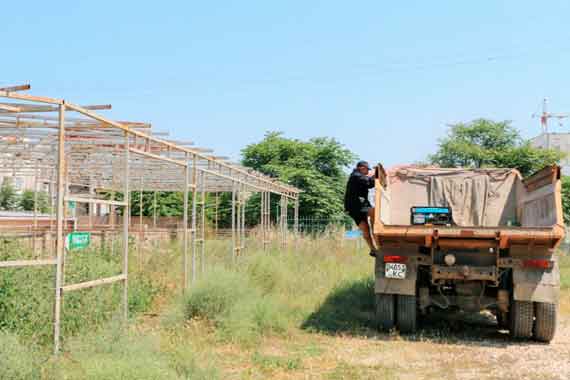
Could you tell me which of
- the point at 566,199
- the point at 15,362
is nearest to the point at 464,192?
the point at 15,362

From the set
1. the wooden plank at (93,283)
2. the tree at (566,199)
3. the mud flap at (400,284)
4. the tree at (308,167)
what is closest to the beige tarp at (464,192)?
the mud flap at (400,284)

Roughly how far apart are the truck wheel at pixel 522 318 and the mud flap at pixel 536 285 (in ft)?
0.87

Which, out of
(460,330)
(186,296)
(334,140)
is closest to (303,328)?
(186,296)

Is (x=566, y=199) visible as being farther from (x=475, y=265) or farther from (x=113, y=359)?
(x=113, y=359)

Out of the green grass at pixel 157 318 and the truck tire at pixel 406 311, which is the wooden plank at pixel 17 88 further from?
the truck tire at pixel 406 311

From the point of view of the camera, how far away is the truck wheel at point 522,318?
863cm

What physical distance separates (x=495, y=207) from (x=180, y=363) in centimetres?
679

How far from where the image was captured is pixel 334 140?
34219mm

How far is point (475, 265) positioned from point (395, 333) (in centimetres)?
147

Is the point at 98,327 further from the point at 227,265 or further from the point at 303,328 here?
the point at 227,265

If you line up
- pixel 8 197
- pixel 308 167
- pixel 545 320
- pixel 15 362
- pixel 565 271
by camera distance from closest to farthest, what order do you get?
pixel 15 362 → pixel 545 320 → pixel 565 271 → pixel 8 197 → pixel 308 167

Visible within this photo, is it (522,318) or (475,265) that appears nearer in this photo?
(522,318)

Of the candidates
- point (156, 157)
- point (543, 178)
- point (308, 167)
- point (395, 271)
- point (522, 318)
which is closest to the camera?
point (522, 318)

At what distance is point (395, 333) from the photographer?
901 centimetres
